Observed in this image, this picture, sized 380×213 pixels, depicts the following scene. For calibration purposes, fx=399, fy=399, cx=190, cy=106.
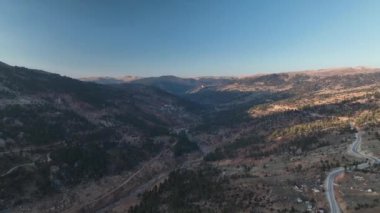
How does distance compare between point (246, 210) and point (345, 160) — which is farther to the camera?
point (345, 160)

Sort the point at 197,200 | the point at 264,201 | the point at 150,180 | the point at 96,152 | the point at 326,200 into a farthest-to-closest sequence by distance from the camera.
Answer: the point at 96,152
the point at 150,180
the point at 197,200
the point at 264,201
the point at 326,200

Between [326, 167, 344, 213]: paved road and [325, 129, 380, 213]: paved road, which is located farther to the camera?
[325, 129, 380, 213]: paved road

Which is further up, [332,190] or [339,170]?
[332,190]

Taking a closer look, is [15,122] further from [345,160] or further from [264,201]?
[345,160]

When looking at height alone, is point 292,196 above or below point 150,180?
above

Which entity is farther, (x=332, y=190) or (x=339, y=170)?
(x=339, y=170)

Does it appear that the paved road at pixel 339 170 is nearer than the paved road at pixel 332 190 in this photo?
No

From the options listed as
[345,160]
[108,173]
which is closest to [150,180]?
[108,173]

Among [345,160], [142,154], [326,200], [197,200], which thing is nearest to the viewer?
[326,200]
